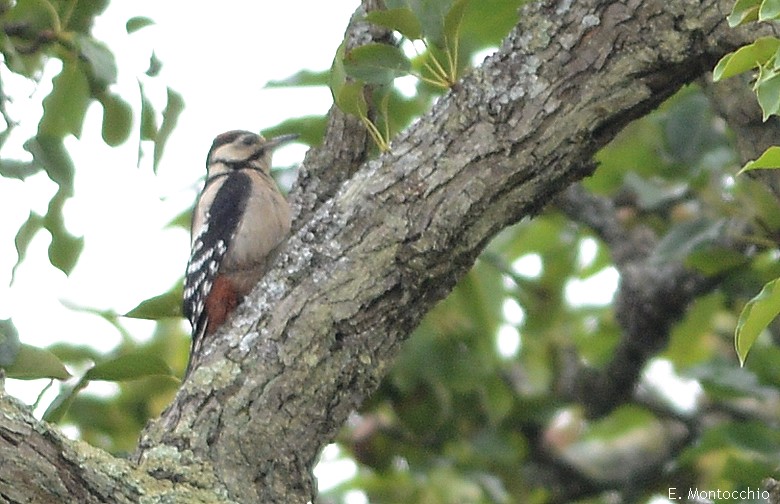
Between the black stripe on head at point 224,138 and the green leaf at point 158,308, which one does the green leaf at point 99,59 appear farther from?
the black stripe on head at point 224,138

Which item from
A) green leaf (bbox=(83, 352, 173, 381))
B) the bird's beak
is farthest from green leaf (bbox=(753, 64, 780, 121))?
the bird's beak

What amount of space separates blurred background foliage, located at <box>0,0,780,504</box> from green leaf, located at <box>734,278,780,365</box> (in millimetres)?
1273

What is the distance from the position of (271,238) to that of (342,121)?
3.11 ft

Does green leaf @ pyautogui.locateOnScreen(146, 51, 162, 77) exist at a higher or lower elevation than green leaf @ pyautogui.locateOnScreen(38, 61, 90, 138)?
higher

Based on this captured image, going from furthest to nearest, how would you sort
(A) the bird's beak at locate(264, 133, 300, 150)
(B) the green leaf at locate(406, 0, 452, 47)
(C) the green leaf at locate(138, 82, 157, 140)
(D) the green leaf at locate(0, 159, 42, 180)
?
1. (A) the bird's beak at locate(264, 133, 300, 150)
2. (C) the green leaf at locate(138, 82, 157, 140)
3. (D) the green leaf at locate(0, 159, 42, 180)
4. (B) the green leaf at locate(406, 0, 452, 47)

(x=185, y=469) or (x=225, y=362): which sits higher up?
(x=225, y=362)

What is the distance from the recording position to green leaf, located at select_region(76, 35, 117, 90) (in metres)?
3.39

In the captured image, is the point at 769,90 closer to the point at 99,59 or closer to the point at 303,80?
the point at 99,59

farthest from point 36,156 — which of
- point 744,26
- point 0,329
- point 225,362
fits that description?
point 744,26

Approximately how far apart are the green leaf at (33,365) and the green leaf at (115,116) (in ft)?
2.60

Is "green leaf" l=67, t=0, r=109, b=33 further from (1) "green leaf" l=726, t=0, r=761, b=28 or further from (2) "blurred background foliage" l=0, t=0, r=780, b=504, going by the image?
(1) "green leaf" l=726, t=0, r=761, b=28

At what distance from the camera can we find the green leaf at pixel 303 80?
4.47 m

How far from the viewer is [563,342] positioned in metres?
5.94

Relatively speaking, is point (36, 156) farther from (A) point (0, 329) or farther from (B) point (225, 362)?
(B) point (225, 362)
